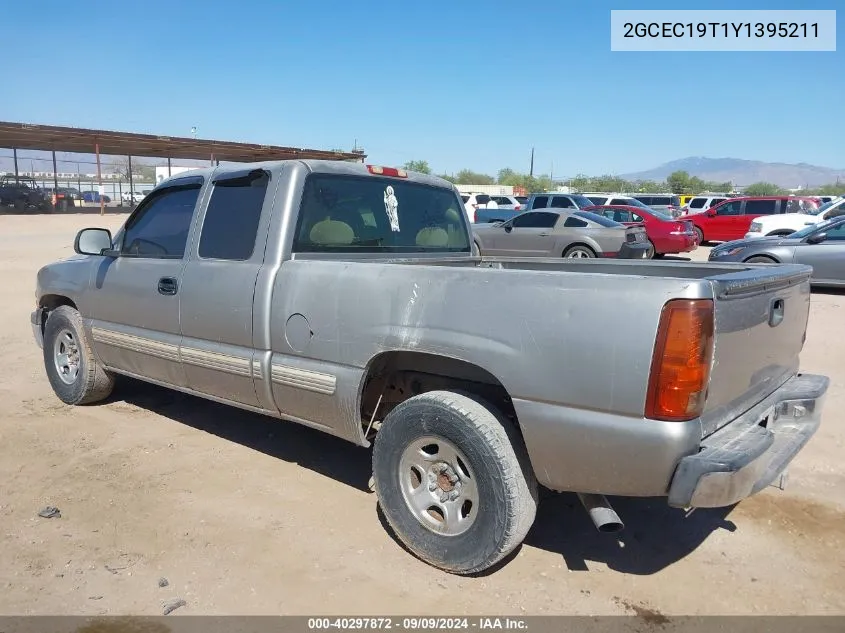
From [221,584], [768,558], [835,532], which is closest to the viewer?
[221,584]

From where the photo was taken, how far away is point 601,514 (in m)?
2.78

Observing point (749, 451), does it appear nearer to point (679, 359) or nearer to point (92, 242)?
point (679, 359)

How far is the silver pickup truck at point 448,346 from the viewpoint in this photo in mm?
2541

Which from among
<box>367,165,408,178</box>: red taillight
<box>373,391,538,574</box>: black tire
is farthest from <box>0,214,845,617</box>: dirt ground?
<box>367,165,408,178</box>: red taillight

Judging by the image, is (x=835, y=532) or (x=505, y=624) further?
(x=835, y=532)

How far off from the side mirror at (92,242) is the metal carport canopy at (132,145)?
80.7ft

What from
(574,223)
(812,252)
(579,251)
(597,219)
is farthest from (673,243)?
(812,252)

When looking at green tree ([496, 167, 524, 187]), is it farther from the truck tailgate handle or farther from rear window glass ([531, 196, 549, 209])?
the truck tailgate handle

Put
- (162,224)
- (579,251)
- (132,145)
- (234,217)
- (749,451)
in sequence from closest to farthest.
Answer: (749,451) < (234,217) < (162,224) < (579,251) < (132,145)

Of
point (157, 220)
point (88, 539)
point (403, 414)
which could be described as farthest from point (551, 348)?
point (157, 220)

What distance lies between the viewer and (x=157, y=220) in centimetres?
472

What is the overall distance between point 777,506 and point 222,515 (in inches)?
123

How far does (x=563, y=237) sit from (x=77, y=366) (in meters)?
11.3

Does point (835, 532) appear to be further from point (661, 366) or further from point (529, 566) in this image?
point (661, 366)
